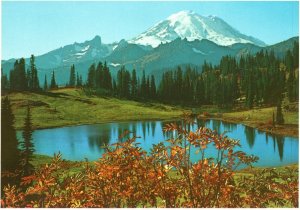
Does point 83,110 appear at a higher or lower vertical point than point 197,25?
lower

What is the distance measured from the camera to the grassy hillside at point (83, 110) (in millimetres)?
40250

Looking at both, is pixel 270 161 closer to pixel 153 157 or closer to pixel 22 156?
pixel 22 156

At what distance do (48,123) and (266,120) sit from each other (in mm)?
25165

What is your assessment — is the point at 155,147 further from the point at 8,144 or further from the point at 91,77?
the point at 91,77

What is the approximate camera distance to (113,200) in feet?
21.4

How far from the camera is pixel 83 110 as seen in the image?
52.6 meters

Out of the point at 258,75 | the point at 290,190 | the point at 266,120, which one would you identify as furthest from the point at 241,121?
the point at 290,190

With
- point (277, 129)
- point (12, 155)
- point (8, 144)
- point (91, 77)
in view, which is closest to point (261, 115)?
point (277, 129)

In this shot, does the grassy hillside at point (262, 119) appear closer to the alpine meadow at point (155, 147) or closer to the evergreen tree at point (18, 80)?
the alpine meadow at point (155, 147)

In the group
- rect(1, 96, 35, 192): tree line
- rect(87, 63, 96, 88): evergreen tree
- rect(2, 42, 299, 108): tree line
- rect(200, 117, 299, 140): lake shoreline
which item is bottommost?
rect(200, 117, 299, 140): lake shoreline

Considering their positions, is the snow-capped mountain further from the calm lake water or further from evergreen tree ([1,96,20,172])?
evergreen tree ([1,96,20,172])

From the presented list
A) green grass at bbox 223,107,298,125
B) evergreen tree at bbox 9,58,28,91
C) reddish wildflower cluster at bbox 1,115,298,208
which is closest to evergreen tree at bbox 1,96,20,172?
reddish wildflower cluster at bbox 1,115,298,208

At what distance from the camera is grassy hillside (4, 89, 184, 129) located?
40250mm

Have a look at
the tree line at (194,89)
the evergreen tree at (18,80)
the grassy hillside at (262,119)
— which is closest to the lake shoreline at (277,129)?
the grassy hillside at (262,119)
